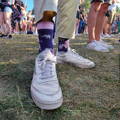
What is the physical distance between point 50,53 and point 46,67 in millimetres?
144

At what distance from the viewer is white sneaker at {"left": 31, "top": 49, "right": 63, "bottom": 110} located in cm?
196

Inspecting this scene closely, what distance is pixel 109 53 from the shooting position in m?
3.82

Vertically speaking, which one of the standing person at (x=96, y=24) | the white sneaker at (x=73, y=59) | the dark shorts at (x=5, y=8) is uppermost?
the dark shorts at (x=5, y=8)

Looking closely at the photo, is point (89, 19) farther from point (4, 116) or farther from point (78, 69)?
point (4, 116)

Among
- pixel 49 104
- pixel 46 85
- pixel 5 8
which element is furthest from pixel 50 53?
pixel 5 8

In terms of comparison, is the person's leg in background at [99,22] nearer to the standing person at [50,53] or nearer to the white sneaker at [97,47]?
the white sneaker at [97,47]

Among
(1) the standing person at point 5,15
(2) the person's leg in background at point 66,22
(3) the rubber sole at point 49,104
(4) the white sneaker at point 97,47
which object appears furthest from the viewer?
(1) the standing person at point 5,15

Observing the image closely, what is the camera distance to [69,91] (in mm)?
2359

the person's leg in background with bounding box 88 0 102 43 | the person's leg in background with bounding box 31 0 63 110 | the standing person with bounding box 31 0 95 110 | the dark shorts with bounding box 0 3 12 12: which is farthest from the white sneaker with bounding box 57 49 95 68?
the dark shorts with bounding box 0 3 12 12

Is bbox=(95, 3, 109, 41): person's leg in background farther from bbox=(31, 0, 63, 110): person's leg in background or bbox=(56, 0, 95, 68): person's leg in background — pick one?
bbox=(31, 0, 63, 110): person's leg in background

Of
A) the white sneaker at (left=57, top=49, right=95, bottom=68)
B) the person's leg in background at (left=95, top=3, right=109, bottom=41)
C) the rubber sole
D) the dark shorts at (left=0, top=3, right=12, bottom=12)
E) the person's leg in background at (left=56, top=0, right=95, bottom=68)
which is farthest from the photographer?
the dark shorts at (left=0, top=3, right=12, bottom=12)

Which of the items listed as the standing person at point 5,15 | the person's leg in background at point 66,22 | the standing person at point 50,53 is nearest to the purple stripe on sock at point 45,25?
the standing person at point 50,53

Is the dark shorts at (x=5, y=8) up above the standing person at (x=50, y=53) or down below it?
above

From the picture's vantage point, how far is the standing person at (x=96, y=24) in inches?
156
